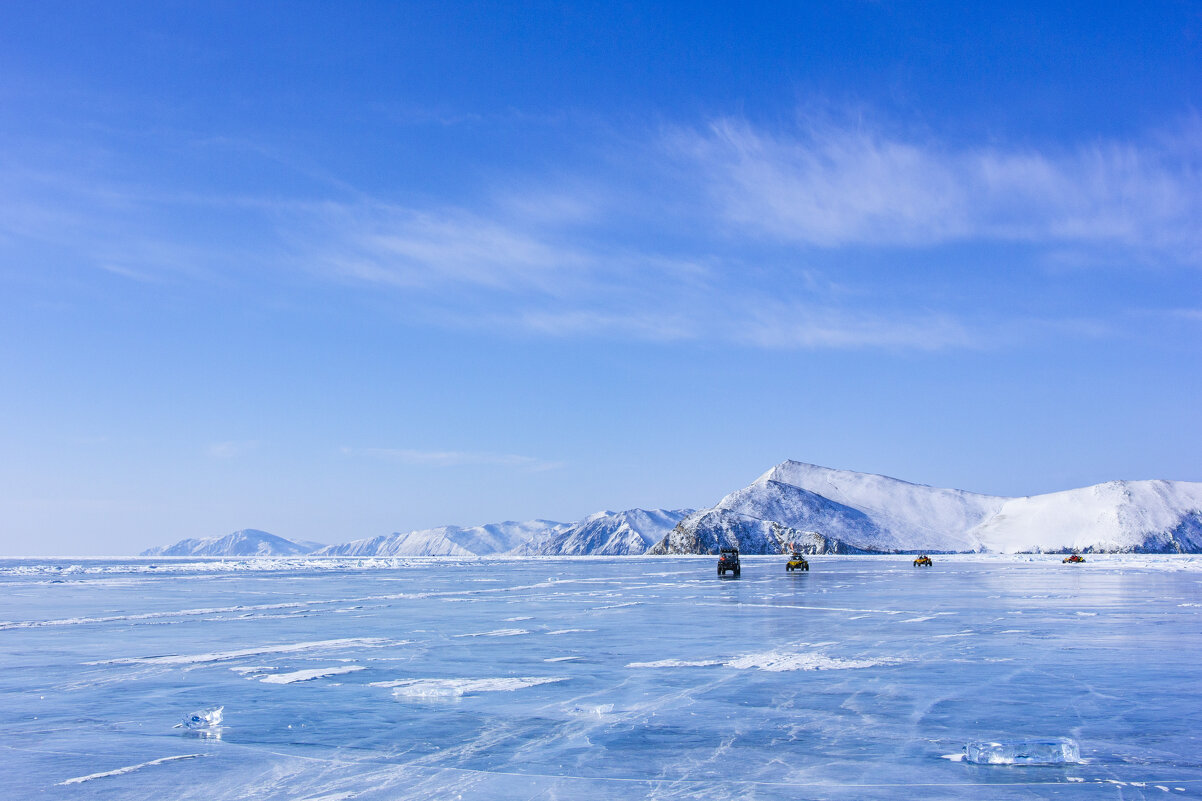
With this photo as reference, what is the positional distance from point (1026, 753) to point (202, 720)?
1067cm

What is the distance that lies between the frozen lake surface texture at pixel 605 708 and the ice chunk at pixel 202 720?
0.24ft

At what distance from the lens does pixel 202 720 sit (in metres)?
12.1

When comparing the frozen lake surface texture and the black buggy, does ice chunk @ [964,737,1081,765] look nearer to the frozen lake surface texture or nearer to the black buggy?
the frozen lake surface texture

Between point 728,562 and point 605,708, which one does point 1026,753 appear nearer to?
point 605,708

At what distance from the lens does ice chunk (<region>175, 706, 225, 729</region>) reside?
11.8m

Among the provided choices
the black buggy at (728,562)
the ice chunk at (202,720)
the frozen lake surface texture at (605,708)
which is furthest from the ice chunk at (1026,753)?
the black buggy at (728,562)

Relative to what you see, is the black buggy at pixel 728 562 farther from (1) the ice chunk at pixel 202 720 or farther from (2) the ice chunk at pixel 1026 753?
(2) the ice chunk at pixel 1026 753

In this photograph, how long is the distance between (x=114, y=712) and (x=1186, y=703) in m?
Result: 15.9

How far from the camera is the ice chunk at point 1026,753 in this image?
31.9 feet

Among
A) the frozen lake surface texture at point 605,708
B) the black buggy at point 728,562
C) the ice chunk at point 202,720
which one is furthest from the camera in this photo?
the black buggy at point 728,562

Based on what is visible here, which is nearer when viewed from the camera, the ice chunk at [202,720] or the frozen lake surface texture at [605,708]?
the frozen lake surface texture at [605,708]

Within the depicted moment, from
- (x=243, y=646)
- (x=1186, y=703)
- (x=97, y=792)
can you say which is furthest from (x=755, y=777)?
(x=243, y=646)

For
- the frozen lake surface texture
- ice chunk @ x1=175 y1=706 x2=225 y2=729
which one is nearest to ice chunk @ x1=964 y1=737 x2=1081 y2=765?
the frozen lake surface texture

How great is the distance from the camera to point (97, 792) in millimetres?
8852
